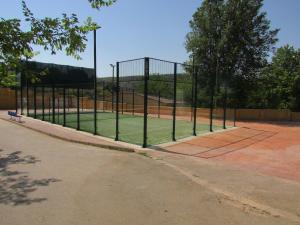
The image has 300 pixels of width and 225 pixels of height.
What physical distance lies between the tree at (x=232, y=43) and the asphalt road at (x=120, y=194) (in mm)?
17849

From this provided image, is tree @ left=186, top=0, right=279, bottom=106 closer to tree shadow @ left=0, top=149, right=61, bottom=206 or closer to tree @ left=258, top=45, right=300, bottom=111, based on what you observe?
tree @ left=258, top=45, right=300, bottom=111

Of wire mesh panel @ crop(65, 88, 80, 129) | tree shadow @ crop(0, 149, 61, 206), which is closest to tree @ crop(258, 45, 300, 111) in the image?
wire mesh panel @ crop(65, 88, 80, 129)

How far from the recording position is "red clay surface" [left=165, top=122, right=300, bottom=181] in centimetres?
922

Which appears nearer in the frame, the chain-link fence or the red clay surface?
the red clay surface

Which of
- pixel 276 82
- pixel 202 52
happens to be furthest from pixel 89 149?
pixel 276 82

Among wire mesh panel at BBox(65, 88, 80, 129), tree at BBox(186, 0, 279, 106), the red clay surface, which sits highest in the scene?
tree at BBox(186, 0, 279, 106)

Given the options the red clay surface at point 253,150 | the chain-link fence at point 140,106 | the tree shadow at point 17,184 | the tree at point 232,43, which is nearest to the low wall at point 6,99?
the chain-link fence at point 140,106

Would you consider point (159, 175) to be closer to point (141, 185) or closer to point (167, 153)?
point (141, 185)

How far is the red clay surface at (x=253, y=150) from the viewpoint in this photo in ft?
30.2

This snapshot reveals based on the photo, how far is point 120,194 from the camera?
6.26 meters

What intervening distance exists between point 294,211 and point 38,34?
468 cm

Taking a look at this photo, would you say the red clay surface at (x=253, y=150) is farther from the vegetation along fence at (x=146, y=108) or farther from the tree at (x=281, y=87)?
the tree at (x=281, y=87)

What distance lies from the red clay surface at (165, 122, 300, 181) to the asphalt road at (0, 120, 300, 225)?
47.7 inches

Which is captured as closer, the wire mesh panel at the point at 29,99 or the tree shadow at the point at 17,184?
the tree shadow at the point at 17,184
